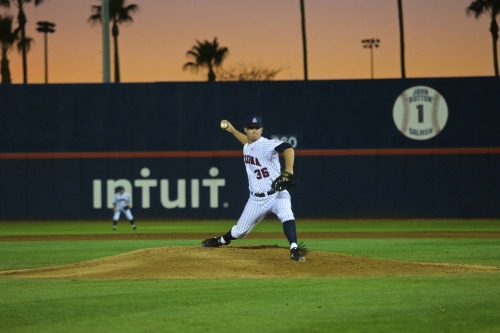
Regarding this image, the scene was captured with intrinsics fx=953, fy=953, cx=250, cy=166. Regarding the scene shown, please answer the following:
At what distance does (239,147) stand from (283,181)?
19.4 metres

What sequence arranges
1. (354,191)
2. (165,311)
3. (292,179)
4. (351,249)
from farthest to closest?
(354,191)
(351,249)
(292,179)
(165,311)

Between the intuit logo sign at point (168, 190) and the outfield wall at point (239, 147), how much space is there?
0.11 ft

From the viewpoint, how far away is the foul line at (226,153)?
3102cm

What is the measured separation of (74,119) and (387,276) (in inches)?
861

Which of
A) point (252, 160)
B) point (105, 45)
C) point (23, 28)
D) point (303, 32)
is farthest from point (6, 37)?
point (252, 160)

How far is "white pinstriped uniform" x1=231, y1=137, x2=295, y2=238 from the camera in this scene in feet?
39.8

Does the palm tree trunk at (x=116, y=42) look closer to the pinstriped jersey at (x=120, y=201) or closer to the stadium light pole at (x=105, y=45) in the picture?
the stadium light pole at (x=105, y=45)

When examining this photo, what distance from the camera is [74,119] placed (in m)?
31.4

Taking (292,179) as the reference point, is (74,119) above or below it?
above

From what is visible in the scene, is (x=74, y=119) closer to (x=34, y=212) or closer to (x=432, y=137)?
(x=34, y=212)

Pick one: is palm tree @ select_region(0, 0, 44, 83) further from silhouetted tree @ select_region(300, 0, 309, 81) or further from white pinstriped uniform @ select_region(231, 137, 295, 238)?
white pinstriped uniform @ select_region(231, 137, 295, 238)

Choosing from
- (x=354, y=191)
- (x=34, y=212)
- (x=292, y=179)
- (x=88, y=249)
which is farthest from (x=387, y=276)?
(x=34, y=212)

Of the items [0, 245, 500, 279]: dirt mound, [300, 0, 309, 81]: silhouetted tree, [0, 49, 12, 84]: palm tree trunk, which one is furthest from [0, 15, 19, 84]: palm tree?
[0, 245, 500, 279]: dirt mound

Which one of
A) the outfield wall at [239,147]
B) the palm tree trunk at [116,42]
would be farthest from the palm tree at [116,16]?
the outfield wall at [239,147]
